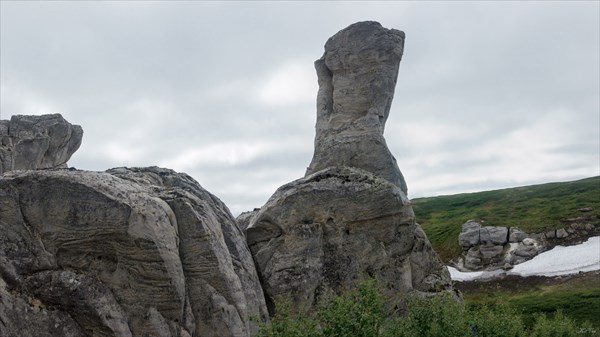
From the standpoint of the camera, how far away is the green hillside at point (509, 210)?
98.1 metres

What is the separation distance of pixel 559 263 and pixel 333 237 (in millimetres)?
59899

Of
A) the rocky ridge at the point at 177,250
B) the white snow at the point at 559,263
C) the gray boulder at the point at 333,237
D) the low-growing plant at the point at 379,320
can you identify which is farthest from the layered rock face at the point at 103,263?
the white snow at the point at 559,263

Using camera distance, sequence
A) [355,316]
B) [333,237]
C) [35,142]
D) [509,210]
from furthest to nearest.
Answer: [509,210] < [35,142] < [333,237] < [355,316]

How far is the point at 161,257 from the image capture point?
60.6 ft

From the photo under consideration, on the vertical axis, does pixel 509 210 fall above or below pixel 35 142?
below

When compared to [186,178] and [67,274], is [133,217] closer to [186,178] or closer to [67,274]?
[67,274]

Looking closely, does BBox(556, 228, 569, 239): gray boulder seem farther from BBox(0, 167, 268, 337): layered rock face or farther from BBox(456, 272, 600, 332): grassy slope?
BBox(0, 167, 268, 337): layered rock face

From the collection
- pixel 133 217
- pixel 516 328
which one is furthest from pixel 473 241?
pixel 133 217

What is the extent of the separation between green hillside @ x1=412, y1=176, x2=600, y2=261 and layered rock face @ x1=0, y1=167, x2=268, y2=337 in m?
77.7

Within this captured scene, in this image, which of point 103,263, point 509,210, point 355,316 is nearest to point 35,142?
point 103,263

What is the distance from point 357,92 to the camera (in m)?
43.9

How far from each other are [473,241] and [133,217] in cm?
8181

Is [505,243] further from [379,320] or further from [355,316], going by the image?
[355,316]

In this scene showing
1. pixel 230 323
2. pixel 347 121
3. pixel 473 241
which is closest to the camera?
pixel 230 323
